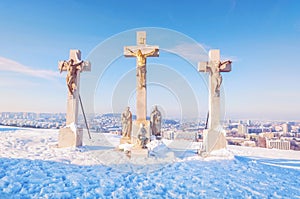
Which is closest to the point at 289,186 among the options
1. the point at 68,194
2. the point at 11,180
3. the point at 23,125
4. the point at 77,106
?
the point at 68,194

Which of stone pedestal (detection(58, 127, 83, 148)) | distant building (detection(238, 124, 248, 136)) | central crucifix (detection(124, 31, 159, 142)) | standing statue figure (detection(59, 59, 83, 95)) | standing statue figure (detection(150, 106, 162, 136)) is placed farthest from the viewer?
distant building (detection(238, 124, 248, 136))

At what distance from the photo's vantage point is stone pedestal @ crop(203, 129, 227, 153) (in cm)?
777

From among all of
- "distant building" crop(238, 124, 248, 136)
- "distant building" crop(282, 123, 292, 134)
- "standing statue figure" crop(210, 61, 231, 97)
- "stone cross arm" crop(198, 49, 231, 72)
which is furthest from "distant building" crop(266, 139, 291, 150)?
"stone cross arm" crop(198, 49, 231, 72)

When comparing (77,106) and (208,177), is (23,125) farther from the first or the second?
(208,177)

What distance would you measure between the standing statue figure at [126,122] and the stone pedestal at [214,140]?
9.40ft

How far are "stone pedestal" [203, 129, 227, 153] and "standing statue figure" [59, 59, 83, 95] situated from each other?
17.4 feet

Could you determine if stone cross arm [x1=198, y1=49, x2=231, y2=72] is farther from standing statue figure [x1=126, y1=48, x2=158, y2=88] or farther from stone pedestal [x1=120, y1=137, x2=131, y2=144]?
stone pedestal [x1=120, y1=137, x2=131, y2=144]

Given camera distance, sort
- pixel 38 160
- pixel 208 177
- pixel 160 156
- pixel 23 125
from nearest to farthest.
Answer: pixel 208 177 → pixel 38 160 → pixel 160 156 → pixel 23 125

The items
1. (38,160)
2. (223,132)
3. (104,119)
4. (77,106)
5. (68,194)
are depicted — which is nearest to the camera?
(68,194)

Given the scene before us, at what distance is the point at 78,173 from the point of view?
198 inches

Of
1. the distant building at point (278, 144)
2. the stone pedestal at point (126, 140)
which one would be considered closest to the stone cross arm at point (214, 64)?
the stone pedestal at point (126, 140)

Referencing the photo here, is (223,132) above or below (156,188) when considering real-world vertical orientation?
above

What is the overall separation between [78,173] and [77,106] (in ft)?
13.3

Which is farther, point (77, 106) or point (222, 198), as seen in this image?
point (77, 106)
